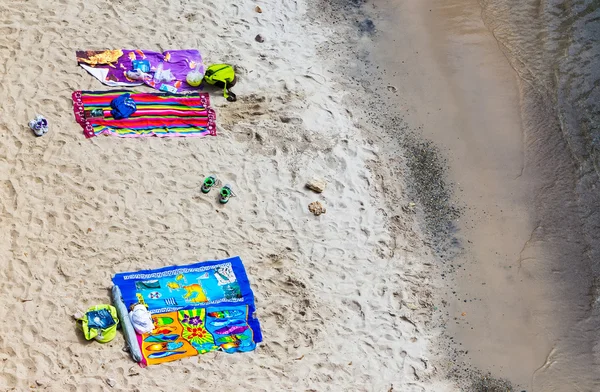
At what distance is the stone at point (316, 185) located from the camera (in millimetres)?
7965

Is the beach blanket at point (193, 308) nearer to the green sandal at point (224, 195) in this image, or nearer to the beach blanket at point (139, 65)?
the green sandal at point (224, 195)

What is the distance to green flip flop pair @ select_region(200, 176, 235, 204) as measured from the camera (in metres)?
7.55

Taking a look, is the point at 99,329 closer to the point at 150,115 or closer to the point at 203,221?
the point at 203,221

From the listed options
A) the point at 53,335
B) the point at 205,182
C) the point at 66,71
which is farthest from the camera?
the point at 66,71

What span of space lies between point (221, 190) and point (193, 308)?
1.61 m

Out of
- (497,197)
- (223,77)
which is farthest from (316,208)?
(497,197)

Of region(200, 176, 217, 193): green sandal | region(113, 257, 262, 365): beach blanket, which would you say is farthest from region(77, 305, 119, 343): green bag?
region(200, 176, 217, 193): green sandal

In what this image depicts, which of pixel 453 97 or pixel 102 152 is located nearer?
pixel 102 152

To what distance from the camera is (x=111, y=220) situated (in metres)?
7.08

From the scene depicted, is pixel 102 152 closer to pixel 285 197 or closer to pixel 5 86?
pixel 5 86

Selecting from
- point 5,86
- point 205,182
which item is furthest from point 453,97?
point 5,86

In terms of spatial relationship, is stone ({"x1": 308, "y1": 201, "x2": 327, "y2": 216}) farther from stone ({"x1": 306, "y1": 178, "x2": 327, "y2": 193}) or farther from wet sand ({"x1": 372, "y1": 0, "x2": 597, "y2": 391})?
wet sand ({"x1": 372, "y1": 0, "x2": 597, "y2": 391})

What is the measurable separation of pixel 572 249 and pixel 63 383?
653 centimetres

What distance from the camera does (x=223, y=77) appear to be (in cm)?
856
